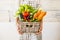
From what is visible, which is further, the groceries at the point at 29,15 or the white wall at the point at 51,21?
the white wall at the point at 51,21

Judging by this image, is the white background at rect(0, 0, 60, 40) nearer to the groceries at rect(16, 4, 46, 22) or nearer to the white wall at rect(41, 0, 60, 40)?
the white wall at rect(41, 0, 60, 40)

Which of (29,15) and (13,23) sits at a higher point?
(29,15)

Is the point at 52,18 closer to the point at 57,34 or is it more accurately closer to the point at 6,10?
the point at 57,34

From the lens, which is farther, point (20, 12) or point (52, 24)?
point (52, 24)

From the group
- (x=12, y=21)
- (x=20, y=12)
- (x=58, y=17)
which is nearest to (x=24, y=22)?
(x=20, y=12)

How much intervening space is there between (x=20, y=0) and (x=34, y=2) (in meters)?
0.12

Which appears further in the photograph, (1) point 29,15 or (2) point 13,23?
(2) point 13,23

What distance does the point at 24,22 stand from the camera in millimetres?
1177

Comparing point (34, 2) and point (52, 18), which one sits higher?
point (34, 2)

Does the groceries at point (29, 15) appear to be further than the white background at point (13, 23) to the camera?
No

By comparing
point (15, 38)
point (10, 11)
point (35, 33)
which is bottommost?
point (15, 38)

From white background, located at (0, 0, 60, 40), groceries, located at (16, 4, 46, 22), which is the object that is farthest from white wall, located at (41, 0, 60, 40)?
groceries, located at (16, 4, 46, 22)

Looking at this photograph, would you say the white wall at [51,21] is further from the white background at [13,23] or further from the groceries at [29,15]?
the groceries at [29,15]

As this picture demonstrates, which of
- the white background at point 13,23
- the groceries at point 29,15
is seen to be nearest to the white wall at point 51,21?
the white background at point 13,23
